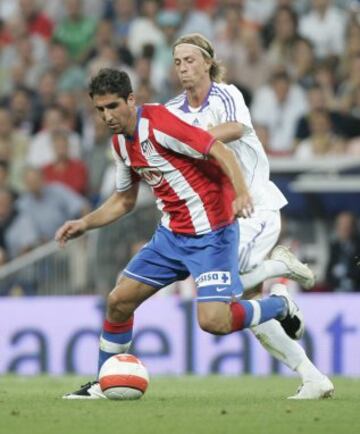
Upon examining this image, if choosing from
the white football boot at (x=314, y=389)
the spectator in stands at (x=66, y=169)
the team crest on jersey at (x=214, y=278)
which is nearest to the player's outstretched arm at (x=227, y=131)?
the team crest on jersey at (x=214, y=278)

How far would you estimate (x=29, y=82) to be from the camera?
19.9 meters

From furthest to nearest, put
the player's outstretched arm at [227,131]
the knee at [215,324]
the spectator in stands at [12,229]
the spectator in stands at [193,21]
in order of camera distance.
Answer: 1. the spectator in stands at [193,21]
2. the spectator in stands at [12,229]
3. the player's outstretched arm at [227,131]
4. the knee at [215,324]

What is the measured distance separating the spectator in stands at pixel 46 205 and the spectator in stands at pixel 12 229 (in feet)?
0.30

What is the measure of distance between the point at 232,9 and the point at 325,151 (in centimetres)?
328

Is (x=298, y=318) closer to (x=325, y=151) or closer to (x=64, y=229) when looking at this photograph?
(x=64, y=229)

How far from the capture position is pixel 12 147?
1853 cm

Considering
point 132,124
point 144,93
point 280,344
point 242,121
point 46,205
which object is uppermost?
point 144,93

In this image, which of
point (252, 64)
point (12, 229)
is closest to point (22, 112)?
point (12, 229)

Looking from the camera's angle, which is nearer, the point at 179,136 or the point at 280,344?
the point at 179,136

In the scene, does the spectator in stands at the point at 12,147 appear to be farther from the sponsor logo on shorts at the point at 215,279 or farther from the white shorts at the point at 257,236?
the sponsor logo on shorts at the point at 215,279

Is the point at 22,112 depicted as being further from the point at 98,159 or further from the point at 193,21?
the point at 193,21

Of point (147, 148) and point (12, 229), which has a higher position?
point (12, 229)

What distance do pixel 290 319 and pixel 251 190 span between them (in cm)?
94

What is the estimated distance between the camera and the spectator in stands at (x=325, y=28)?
18.5 meters
